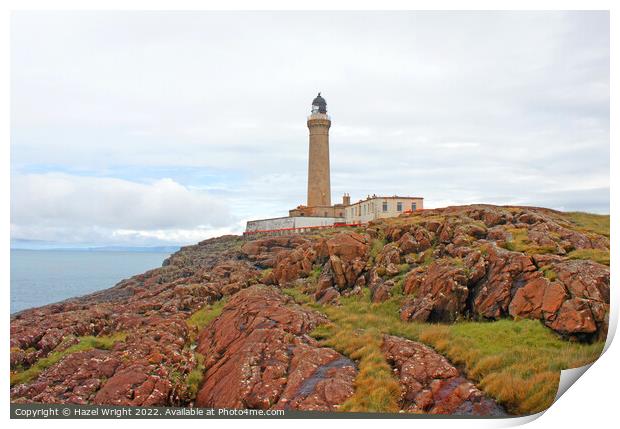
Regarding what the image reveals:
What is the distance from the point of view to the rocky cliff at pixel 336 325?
11.6 meters

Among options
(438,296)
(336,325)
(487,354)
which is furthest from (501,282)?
(336,325)

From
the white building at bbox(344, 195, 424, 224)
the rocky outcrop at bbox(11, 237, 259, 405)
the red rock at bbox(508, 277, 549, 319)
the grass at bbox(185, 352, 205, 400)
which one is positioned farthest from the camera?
the white building at bbox(344, 195, 424, 224)

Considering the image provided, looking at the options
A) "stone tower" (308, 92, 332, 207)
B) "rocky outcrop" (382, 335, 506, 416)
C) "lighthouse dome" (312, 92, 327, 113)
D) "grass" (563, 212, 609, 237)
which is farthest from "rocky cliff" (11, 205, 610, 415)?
"lighthouse dome" (312, 92, 327, 113)

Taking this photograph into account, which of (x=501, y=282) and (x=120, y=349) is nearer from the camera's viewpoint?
(x=501, y=282)

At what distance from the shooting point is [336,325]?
16.2m

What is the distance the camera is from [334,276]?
21328mm

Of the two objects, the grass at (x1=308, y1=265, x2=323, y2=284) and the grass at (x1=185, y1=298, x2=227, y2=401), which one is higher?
the grass at (x1=308, y1=265, x2=323, y2=284)

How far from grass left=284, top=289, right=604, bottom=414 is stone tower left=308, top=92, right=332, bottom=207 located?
3826 cm

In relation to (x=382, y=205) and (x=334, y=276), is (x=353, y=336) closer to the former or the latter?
(x=334, y=276)

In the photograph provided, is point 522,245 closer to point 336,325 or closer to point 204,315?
Answer: point 336,325

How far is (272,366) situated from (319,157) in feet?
140

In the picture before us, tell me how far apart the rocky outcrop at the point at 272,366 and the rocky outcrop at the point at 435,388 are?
1548 mm

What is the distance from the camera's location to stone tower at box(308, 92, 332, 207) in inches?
2100

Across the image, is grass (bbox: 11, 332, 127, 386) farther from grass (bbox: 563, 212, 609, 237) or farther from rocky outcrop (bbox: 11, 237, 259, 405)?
grass (bbox: 563, 212, 609, 237)
